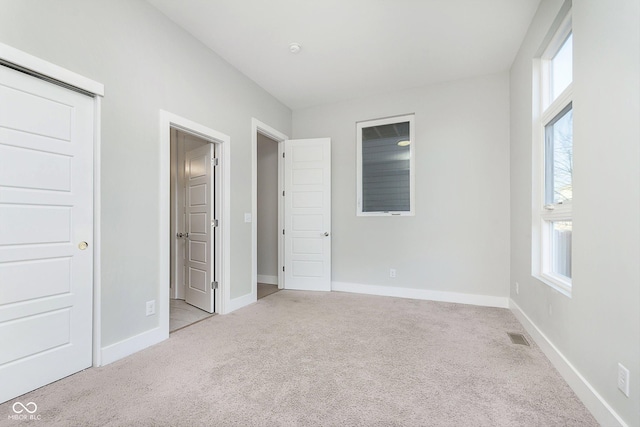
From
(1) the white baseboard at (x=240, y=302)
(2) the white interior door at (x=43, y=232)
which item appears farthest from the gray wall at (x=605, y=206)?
(2) the white interior door at (x=43, y=232)

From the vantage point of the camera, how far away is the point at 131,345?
2420 millimetres

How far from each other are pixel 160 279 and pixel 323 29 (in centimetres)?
282

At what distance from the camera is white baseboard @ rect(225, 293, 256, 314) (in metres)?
3.52

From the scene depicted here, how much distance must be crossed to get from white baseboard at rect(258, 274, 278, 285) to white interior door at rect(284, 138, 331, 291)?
497 millimetres

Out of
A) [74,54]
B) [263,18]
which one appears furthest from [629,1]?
[74,54]

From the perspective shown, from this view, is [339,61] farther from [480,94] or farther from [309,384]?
[309,384]

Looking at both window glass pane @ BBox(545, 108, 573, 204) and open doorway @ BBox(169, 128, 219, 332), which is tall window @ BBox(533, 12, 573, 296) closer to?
window glass pane @ BBox(545, 108, 573, 204)

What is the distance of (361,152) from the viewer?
4.62m

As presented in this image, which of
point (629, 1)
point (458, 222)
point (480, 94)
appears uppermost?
point (480, 94)

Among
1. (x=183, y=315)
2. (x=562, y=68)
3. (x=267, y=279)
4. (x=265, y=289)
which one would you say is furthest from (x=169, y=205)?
(x=562, y=68)

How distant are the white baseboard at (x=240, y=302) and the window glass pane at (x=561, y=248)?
3.28 metres

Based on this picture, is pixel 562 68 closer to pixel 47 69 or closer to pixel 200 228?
pixel 47 69

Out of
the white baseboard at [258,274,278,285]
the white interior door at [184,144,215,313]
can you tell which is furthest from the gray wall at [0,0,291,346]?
the white baseboard at [258,274,278,285]

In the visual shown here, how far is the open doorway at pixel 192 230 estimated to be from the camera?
3.51 m
